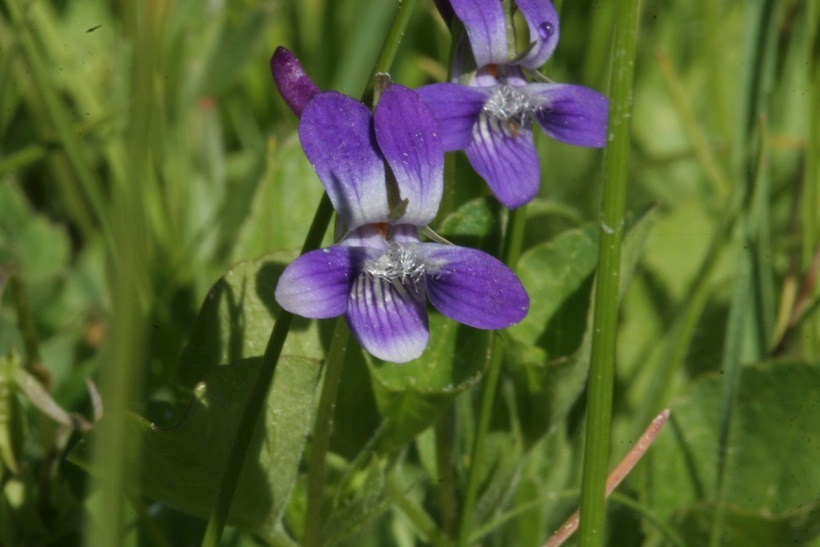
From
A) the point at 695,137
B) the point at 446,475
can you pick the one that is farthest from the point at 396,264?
the point at 695,137

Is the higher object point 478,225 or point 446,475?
point 478,225

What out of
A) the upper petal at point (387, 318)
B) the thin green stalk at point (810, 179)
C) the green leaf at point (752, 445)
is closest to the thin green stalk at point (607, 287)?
the upper petal at point (387, 318)

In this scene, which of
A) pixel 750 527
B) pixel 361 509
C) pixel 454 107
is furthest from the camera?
pixel 750 527

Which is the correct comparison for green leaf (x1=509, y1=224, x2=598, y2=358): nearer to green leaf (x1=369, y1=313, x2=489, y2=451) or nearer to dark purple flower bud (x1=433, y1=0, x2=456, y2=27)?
green leaf (x1=369, y1=313, x2=489, y2=451)

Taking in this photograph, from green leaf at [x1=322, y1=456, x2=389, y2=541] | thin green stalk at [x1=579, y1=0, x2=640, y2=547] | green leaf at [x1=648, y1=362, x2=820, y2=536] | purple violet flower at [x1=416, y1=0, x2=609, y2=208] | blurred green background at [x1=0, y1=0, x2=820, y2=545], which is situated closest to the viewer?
thin green stalk at [x1=579, y1=0, x2=640, y2=547]

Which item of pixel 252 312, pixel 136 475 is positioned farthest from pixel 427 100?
pixel 136 475

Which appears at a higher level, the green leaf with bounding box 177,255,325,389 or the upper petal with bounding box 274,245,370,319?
the upper petal with bounding box 274,245,370,319

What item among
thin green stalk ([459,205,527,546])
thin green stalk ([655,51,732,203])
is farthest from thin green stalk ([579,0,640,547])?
thin green stalk ([655,51,732,203])

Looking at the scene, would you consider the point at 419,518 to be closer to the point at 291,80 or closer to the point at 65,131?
the point at 291,80
